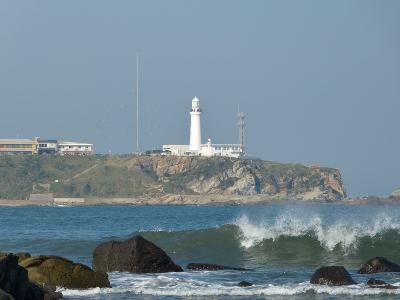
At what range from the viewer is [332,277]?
91.4 feet

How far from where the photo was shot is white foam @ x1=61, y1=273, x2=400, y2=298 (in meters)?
26.5

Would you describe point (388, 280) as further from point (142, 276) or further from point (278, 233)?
point (278, 233)

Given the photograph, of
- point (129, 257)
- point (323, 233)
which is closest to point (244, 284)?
point (129, 257)

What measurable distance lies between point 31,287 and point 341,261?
18.0 metres

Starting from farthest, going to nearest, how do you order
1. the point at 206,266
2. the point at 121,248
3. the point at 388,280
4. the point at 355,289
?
the point at 206,266 → the point at 121,248 → the point at 388,280 → the point at 355,289

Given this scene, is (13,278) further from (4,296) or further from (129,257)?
(129,257)

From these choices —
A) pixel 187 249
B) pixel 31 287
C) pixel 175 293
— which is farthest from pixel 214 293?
pixel 187 249

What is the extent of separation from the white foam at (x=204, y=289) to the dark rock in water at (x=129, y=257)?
1.91 m

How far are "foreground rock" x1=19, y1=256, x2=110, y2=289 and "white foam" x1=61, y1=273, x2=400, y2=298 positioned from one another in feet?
1.09

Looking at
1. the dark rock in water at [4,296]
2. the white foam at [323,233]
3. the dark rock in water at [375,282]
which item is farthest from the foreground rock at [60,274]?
the white foam at [323,233]

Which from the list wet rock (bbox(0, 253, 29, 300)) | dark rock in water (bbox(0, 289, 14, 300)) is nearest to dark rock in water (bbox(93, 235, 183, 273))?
wet rock (bbox(0, 253, 29, 300))

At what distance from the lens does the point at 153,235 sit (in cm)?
5297

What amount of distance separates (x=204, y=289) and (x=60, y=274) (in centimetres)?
377

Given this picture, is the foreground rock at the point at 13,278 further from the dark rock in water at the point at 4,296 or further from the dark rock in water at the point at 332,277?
the dark rock in water at the point at 332,277
